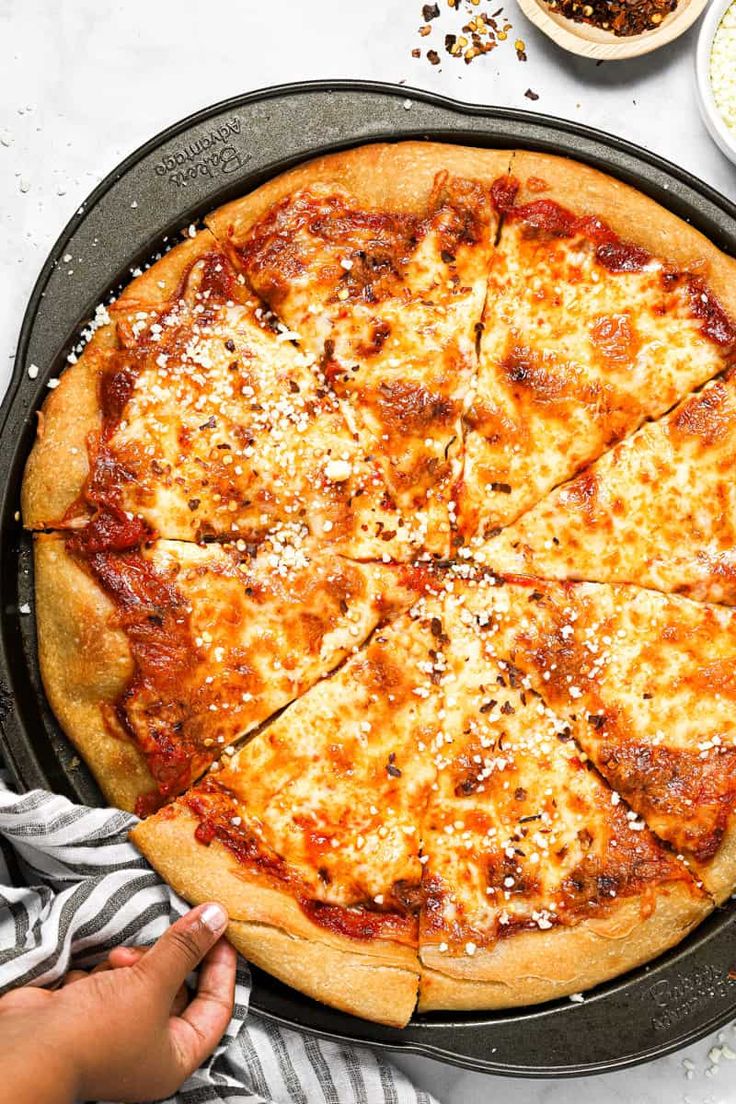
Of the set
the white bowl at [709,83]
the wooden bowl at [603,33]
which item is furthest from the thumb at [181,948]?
the wooden bowl at [603,33]

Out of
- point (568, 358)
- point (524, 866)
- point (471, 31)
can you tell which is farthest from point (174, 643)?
point (471, 31)

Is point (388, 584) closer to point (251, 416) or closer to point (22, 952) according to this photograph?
point (251, 416)

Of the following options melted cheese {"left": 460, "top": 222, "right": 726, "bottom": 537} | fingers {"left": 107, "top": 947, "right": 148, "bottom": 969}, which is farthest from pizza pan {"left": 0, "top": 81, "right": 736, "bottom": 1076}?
fingers {"left": 107, "top": 947, "right": 148, "bottom": 969}

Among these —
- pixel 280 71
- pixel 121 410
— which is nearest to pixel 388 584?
pixel 121 410

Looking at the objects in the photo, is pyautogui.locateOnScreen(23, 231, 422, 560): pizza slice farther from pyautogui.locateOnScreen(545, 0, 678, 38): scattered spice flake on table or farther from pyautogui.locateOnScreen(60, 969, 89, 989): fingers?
pyautogui.locateOnScreen(545, 0, 678, 38): scattered spice flake on table

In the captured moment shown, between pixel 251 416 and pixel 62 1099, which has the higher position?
pixel 251 416

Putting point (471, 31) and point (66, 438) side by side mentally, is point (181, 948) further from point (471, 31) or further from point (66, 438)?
point (471, 31)
